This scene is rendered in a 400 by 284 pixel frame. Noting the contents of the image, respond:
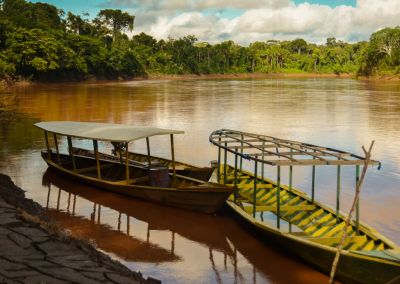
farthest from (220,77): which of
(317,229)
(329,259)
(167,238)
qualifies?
(329,259)

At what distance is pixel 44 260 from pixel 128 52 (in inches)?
3106

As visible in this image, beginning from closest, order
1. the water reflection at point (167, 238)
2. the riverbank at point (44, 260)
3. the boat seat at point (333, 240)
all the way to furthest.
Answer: the riverbank at point (44, 260) < the boat seat at point (333, 240) < the water reflection at point (167, 238)

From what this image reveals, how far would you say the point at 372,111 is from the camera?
3145 centimetres

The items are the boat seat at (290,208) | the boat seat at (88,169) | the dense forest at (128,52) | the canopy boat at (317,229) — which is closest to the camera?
the canopy boat at (317,229)

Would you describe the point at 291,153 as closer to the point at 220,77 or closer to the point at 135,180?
the point at 135,180

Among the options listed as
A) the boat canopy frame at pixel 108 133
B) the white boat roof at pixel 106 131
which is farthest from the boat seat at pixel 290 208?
the white boat roof at pixel 106 131

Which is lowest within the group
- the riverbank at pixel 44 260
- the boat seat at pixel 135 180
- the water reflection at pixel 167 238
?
the water reflection at pixel 167 238

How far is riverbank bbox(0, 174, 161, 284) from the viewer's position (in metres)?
5.53

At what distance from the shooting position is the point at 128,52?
82500mm

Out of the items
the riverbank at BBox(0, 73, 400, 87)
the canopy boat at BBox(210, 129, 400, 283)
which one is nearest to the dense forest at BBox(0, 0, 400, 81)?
the riverbank at BBox(0, 73, 400, 87)

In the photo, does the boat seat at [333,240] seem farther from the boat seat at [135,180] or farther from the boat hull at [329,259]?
the boat seat at [135,180]

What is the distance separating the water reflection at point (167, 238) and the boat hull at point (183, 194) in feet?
0.58

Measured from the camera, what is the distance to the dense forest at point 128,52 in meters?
56.6

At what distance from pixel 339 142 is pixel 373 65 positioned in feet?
243
